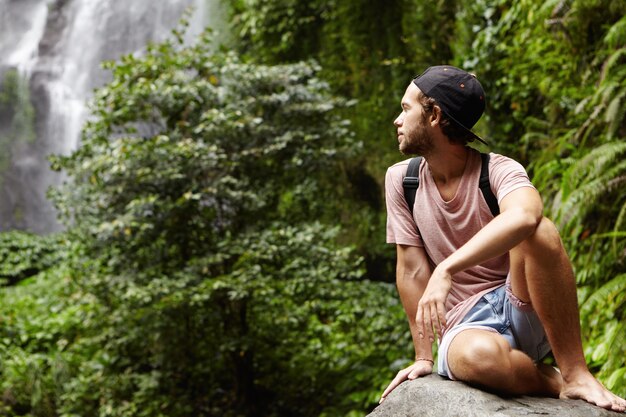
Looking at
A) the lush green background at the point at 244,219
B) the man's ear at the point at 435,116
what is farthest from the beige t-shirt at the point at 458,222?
the lush green background at the point at 244,219

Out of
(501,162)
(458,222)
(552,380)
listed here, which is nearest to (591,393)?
(552,380)

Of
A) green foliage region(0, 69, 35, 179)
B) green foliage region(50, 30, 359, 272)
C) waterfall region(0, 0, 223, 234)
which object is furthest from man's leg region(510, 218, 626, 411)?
Result: green foliage region(0, 69, 35, 179)

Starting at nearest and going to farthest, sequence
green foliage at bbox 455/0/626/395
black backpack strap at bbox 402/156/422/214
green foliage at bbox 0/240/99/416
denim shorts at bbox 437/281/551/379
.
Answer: denim shorts at bbox 437/281/551/379 < black backpack strap at bbox 402/156/422/214 < green foliage at bbox 455/0/626/395 < green foliage at bbox 0/240/99/416

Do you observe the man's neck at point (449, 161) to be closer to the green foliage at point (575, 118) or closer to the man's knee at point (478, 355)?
the man's knee at point (478, 355)

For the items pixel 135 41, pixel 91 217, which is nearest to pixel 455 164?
pixel 91 217

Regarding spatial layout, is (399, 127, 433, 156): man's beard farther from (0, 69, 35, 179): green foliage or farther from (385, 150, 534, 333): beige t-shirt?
(0, 69, 35, 179): green foliage

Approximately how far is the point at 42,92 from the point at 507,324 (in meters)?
19.5

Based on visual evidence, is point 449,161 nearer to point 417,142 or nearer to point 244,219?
point 417,142

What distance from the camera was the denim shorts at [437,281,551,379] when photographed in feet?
7.95

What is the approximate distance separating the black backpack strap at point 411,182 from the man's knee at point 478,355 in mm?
586

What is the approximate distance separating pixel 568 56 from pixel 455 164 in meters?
3.96

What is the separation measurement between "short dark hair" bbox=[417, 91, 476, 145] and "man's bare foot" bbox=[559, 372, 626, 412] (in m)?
0.96

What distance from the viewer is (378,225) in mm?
8523

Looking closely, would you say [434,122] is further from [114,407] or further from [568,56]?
[114,407]
